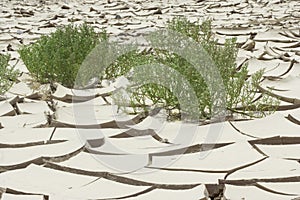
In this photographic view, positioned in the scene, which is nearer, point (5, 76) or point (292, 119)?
point (292, 119)

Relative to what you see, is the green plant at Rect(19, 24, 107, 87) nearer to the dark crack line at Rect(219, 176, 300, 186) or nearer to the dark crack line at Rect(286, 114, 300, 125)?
the dark crack line at Rect(286, 114, 300, 125)

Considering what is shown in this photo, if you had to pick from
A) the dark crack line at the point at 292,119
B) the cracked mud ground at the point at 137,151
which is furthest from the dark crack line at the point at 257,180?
the dark crack line at the point at 292,119

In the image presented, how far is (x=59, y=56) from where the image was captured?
6.42 feet

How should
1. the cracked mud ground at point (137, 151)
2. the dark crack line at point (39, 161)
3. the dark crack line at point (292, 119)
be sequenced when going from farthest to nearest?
the dark crack line at point (292, 119) → the dark crack line at point (39, 161) → the cracked mud ground at point (137, 151)

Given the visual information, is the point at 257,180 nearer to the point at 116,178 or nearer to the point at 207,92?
the point at 116,178

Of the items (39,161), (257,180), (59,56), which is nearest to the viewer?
(257,180)

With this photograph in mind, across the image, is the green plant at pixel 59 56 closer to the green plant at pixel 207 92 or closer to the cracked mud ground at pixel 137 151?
the cracked mud ground at pixel 137 151

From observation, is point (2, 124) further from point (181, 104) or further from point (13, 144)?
point (181, 104)

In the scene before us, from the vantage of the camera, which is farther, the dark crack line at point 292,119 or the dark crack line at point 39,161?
the dark crack line at point 292,119

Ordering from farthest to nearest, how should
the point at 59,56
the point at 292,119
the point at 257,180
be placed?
the point at 59,56, the point at 292,119, the point at 257,180

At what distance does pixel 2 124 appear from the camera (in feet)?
5.31

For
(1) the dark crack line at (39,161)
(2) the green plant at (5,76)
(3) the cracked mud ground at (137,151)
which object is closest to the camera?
(3) the cracked mud ground at (137,151)

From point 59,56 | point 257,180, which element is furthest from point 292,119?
point 59,56

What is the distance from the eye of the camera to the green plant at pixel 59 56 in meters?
1.96
